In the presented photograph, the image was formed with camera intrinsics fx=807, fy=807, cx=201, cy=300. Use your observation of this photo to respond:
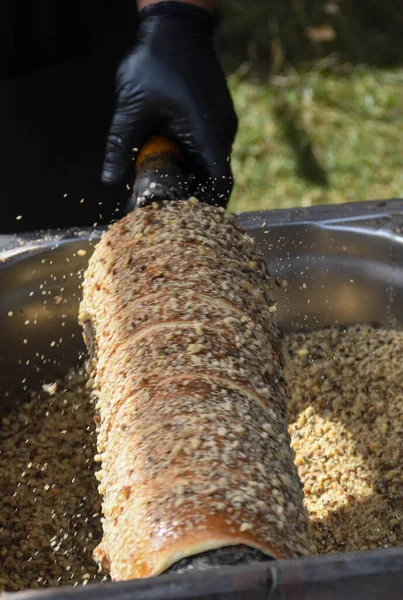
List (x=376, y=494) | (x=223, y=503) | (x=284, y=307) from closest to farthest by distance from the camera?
(x=223, y=503) → (x=376, y=494) → (x=284, y=307)

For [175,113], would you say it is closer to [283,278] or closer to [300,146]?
[283,278]

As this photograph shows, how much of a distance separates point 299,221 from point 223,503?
0.95m

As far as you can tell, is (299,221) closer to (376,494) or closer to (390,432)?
(390,432)

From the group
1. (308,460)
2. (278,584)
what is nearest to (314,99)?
(308,460)

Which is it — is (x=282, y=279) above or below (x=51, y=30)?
below

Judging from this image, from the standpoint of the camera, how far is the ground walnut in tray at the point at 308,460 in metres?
1.53

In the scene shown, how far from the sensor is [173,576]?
868mm

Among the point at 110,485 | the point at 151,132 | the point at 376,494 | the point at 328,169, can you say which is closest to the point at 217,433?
the point at 110,485

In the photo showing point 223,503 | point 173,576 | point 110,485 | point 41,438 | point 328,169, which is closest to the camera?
point 173,576

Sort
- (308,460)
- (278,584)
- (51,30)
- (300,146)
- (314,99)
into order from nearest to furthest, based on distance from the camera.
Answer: (278,584), (308,460), (51,30), (300,146), (314,99)

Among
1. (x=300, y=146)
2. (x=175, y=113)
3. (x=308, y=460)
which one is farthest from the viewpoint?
(x=300, y=146)

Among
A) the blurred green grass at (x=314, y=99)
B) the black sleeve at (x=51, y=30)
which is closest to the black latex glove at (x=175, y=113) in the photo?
the black sleeve at (x=51, y=30)

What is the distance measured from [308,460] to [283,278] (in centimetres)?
42

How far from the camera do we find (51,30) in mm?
2191
